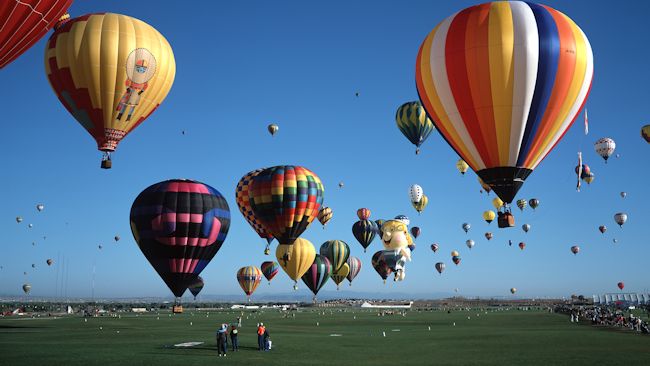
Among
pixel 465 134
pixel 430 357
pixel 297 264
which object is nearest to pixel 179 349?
pixel 430 357

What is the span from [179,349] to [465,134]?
1717cm

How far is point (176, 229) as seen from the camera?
38938mm

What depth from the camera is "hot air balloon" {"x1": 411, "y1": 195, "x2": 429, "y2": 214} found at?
286ft

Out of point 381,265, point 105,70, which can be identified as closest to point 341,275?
point 381,265

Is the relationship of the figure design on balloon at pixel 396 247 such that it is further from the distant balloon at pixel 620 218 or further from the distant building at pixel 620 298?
the distant building at pixel 620 298

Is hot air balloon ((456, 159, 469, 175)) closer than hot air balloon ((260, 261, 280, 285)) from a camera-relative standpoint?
Yes

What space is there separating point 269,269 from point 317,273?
17.1 meters

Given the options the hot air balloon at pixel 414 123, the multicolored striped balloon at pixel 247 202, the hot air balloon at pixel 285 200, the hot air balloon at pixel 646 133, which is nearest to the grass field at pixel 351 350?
the hot air balloon at pixel 285 200

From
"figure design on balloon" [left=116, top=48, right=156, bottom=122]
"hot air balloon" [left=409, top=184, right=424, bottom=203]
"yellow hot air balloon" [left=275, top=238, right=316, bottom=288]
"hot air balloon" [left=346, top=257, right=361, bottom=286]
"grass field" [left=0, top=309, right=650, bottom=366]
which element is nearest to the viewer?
"grass field" [left=0, top=309, right=650, bottom=366]

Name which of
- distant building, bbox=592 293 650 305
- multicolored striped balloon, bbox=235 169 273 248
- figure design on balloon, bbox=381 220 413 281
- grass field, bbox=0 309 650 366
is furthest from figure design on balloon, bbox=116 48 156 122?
distant building, bbox=592 293 650 305

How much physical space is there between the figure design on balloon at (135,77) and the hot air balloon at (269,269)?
62.8 meters

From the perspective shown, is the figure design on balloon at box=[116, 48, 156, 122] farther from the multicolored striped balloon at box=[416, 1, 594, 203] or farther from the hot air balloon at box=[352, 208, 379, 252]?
the hot air balloon at box=[352, 208, 379, 252]

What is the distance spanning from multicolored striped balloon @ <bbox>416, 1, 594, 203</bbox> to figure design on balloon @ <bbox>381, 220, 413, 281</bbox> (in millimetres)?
48897

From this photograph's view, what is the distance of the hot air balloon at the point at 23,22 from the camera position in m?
20.2
